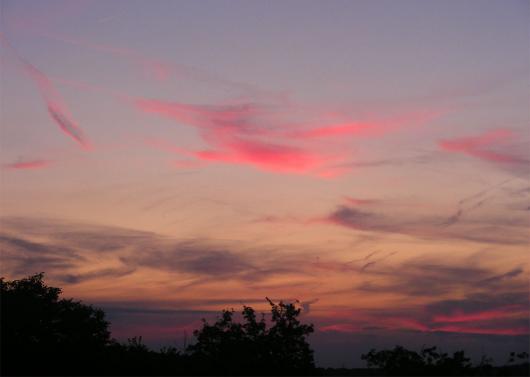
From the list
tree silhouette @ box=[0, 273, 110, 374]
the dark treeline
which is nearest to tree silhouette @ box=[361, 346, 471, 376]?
the dark treeline

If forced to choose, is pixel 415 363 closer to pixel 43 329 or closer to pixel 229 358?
pixel 229 358

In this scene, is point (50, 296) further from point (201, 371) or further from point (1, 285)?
point (201, 371)

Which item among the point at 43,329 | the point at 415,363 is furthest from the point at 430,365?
the point at 43,329

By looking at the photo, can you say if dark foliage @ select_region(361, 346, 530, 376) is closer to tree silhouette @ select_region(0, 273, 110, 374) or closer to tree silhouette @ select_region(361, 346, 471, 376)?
tree silhouette @ select_region(361, 346, 471, 376)

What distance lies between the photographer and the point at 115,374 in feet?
115

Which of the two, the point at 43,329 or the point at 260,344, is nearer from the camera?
the point at 260,344

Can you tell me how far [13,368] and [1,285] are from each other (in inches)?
938

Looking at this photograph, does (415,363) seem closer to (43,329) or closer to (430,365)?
(430,365)

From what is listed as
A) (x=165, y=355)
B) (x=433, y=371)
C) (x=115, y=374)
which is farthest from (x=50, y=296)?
(x=433, y=371)

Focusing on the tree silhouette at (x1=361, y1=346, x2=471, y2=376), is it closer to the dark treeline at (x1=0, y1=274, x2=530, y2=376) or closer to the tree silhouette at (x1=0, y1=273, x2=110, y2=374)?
the dark treeline at (x1=0, y1=274, x2=530, y2=376)

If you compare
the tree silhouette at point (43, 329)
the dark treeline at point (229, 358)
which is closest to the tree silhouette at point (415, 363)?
the dark treeline at point (229, 358)

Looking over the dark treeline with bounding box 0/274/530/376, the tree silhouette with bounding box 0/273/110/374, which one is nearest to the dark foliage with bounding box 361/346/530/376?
the dark treeline with bounding box 0/274/530/376

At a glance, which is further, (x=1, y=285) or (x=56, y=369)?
(x=1, y=285)

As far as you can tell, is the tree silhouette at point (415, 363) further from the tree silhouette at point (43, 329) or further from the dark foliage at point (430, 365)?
the tree silhouette at point (43, 329)
